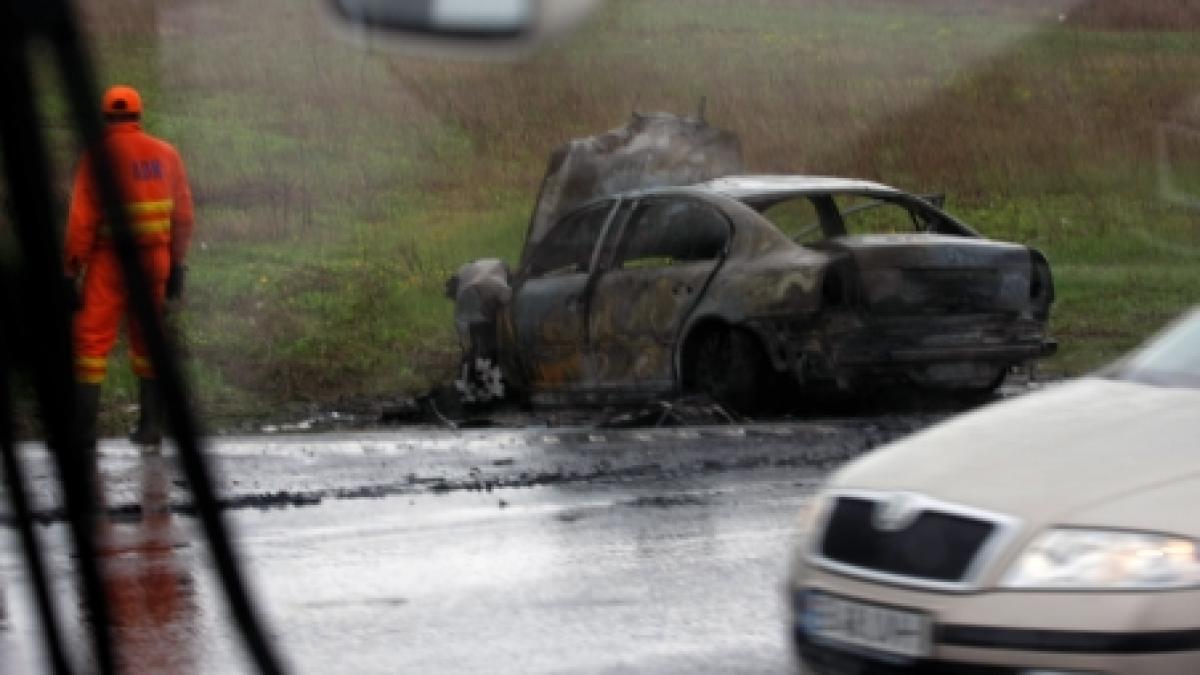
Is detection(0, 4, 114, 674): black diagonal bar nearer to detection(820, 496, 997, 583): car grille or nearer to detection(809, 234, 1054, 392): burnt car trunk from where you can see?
detection(820, 496, 997, 583): car grille

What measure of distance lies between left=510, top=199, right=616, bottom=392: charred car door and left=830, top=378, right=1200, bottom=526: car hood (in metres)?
7.26

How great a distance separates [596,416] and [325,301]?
254 inches

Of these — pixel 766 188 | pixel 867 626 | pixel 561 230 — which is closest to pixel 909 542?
pixel 867 626

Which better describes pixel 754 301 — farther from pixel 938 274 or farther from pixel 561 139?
pixel 561 139

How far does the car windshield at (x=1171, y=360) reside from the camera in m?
5.73

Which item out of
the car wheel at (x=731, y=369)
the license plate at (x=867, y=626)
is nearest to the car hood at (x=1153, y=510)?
the license plate at (x=867, y=626)

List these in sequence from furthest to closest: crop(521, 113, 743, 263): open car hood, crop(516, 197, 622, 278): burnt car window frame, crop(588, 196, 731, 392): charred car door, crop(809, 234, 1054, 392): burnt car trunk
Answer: crop(521, 113, 743, 263): open car hood, crop(516, 197, 622, 278): burnt car window frame, crop(588, 196, 731, 392): charred car door, crop(809, 234, 1054, 392): burnt car trunk

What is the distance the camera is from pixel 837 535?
5246mm

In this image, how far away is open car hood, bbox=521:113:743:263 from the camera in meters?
15.3

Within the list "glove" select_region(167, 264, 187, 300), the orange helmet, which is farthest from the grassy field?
the orange helmet

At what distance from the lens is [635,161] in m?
15.7

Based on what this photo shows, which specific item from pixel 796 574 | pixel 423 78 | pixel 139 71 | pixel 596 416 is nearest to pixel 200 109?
pixel 139 71

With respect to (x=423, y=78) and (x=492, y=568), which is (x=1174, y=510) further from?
(x=423, y=78)

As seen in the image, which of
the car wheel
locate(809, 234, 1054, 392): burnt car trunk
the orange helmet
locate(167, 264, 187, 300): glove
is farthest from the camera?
the car wheel
